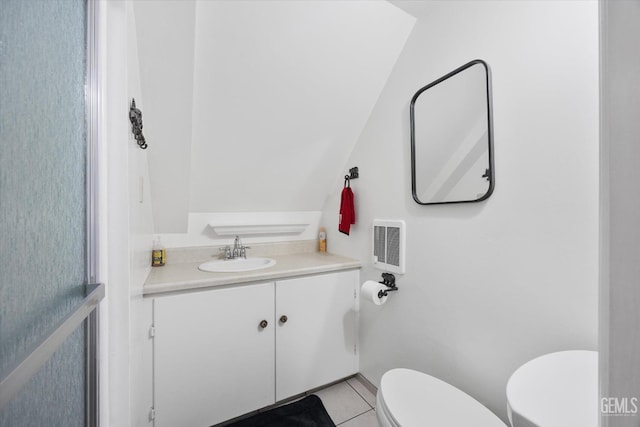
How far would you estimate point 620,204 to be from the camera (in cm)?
24

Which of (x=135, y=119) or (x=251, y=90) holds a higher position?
(x=251, y=90)

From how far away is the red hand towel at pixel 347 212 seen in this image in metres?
1.81

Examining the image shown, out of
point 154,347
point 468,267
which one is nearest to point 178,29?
point 154,347

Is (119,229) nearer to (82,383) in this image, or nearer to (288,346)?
(82,383)

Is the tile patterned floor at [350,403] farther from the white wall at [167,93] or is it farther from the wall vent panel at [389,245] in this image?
the white wall at [167,93]

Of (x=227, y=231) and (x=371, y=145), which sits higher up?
(x=371, y=145)

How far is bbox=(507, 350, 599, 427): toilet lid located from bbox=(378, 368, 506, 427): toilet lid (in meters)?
0.33

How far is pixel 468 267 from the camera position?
117 centimetres

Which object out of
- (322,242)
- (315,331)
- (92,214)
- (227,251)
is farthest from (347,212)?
(92,214)

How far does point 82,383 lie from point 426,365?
1.39 m

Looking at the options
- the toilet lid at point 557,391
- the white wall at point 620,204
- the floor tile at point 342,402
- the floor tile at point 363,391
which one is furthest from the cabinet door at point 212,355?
the white wall at point 620,204

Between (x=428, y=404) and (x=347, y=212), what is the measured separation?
3.66ft

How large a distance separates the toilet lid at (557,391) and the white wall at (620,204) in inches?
18.8

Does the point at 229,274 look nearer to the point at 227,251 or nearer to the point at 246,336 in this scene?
the point at 246,336
